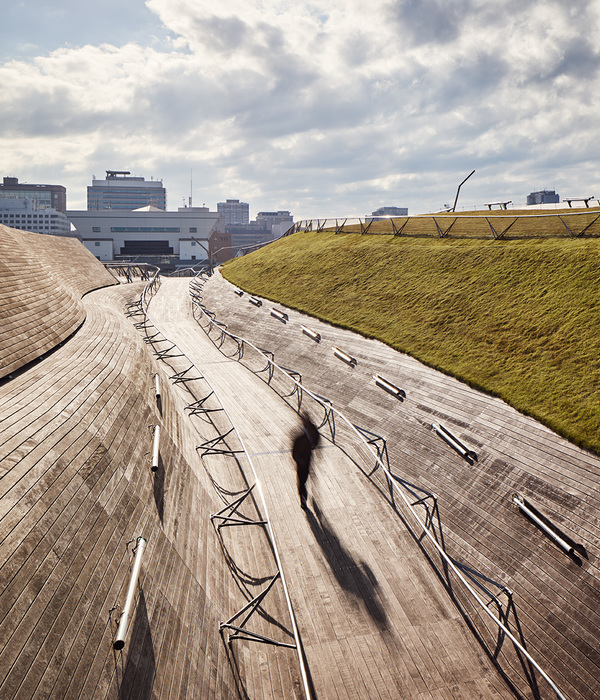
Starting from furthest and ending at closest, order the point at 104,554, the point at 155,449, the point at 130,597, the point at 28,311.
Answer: the point at 28,311 < the point at 155,449 < the point at 104,554 < the point at 130,597

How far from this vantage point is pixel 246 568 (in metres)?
12.3

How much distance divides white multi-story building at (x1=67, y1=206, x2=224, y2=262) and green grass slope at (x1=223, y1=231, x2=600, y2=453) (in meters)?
74.8

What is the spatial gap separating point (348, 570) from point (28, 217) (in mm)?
172941

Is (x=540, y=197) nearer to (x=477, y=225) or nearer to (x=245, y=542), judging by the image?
(x=477, y=225)

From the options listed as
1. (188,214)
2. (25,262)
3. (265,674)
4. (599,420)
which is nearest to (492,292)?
(599,420)

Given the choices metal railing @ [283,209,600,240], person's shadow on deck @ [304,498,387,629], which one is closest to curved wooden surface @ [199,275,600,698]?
person's shadow on deck @ [304,498,387,629]

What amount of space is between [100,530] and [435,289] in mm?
21594

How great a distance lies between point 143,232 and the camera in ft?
340

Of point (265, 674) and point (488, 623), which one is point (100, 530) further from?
point (488, 623)

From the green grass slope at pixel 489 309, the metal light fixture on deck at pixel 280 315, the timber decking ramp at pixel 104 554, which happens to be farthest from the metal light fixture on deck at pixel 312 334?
the timber decking ramp at pixel 104 554

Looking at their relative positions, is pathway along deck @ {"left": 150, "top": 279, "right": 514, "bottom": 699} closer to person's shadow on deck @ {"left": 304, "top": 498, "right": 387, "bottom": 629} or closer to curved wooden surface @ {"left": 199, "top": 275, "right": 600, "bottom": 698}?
person's shadow on deck @ {"left": 304, "top": 498, "right": 387, "bottom": 629}

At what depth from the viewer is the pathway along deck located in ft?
33.4

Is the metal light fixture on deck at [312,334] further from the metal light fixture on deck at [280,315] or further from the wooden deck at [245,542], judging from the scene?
the wooden deck at [245,542]

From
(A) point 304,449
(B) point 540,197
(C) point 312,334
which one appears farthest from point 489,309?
(B) point 540,197
